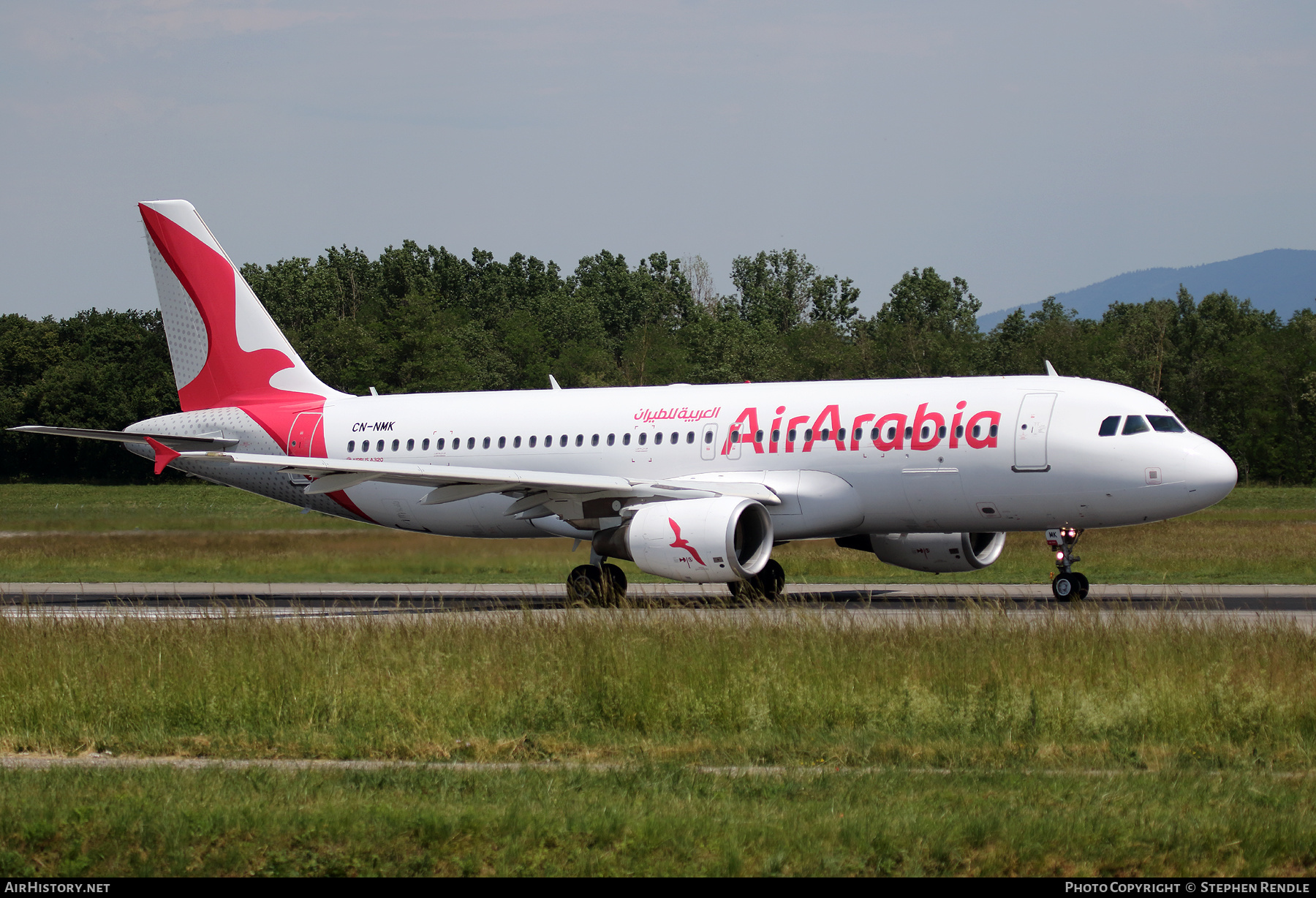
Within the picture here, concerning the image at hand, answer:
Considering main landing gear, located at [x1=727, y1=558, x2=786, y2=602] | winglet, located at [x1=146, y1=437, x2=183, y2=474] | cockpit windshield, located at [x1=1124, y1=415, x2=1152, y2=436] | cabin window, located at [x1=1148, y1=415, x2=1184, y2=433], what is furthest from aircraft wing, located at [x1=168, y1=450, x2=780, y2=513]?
cabin window, located at [x1=1148, y1=415, x2=1184, y2=433]

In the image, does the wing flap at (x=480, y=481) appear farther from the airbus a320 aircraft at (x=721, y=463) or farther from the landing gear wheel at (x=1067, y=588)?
the landing gear wheel at (x=1067, y=588)

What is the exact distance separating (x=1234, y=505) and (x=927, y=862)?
55.6 metres

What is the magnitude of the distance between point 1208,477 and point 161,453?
1894 centimetres

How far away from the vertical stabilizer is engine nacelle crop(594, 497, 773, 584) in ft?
33.2

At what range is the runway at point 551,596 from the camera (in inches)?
832

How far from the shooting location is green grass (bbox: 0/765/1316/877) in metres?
7.27

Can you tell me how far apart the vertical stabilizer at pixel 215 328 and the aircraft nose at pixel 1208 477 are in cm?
1703

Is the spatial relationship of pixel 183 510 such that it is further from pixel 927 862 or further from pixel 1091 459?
pixel 927 862

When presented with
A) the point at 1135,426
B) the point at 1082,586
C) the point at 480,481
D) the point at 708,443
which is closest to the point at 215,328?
the point at 480,481

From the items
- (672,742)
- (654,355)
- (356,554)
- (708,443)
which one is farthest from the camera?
(654,355)

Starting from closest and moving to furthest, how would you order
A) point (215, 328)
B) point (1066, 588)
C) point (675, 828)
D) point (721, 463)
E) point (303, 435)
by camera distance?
point (675, 828) → point (1066, 588) → point (721, 463) → point (303, 435) → point (215, 328)

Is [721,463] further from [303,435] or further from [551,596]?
[303,435]

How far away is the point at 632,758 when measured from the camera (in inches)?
400

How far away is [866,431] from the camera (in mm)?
22750
